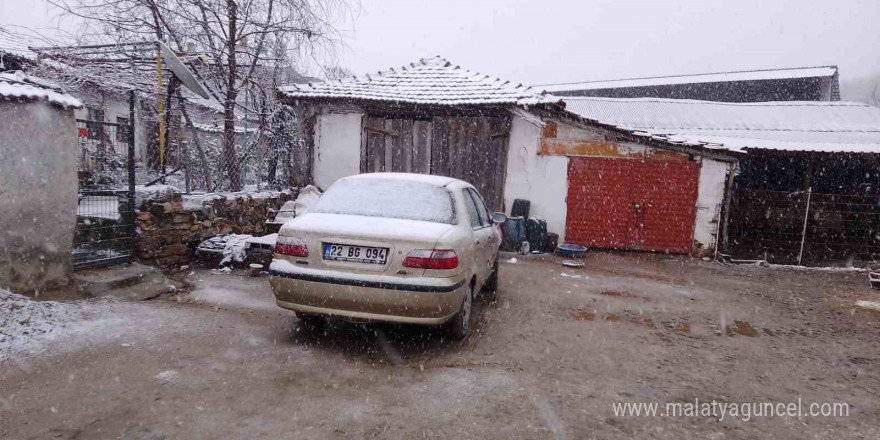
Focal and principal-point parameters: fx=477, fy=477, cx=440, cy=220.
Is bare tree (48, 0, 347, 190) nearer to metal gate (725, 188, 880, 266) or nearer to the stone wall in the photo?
the stone wall

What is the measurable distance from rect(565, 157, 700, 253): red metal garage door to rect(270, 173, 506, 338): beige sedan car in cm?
684

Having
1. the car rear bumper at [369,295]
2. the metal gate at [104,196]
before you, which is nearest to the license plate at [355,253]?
the car rear bumper at [369,295]

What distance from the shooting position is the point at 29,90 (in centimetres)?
466

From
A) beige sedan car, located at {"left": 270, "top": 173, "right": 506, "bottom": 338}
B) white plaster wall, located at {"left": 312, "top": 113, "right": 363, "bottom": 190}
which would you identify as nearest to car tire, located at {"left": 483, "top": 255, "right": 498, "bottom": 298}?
beige sedan car, located at {"left": 270, "top": 173, "right": 506, "bottom": 338}

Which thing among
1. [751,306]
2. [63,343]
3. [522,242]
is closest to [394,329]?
[63,343]

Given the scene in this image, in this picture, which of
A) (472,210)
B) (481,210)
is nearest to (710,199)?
(481,210)

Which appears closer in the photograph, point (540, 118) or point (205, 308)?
point (205, 308)

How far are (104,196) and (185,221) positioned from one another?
1.11 metres

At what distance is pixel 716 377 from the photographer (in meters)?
3.87

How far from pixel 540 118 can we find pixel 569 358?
7.10m

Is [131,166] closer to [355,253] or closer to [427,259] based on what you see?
[355,253]

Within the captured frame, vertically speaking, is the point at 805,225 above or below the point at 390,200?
below

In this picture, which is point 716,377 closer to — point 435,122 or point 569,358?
point 569,358

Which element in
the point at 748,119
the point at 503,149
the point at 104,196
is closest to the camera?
the point at 104,196
